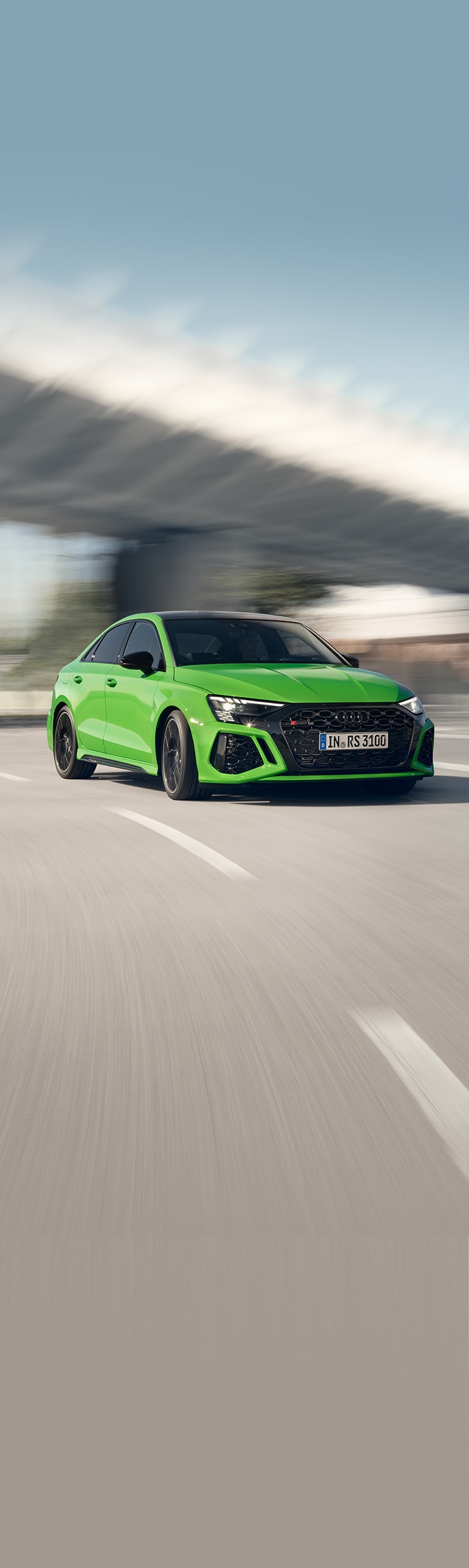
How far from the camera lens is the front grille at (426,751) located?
1088 centimetres

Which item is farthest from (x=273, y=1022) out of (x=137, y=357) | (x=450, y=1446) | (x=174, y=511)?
(x=174, y=511)

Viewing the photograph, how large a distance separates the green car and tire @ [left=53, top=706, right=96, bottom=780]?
554 mm

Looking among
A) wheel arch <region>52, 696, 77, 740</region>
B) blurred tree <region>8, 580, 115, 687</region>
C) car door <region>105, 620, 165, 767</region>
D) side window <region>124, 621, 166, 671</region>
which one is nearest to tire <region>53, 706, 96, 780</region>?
wheel arch <region>52, 696, 77, 740</region>

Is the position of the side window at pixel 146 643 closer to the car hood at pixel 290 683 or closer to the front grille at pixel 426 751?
the car hood at pixel 290 683

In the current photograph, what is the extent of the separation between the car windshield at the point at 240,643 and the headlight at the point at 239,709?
3.03 feet

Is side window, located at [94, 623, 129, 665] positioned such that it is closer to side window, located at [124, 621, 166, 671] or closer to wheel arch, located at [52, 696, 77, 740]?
side window, located at [124, 621, 166, 671]

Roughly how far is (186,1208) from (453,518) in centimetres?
3353

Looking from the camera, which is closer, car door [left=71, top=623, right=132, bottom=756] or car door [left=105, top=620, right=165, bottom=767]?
car door [left=105, top=620, right=165, bottom=767]

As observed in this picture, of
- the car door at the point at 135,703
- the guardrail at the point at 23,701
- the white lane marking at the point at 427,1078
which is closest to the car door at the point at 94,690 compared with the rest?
the car door at the point at 135,703

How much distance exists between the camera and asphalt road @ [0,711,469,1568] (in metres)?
2.05

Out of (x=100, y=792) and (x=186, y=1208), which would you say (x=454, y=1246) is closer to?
(x=186, y=1208)

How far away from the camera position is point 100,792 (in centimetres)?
1224

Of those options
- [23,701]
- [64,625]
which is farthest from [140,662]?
[64,625]

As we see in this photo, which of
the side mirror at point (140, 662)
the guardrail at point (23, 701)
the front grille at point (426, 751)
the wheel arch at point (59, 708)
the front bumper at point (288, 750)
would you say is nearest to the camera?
the front bumper at point (288, 750)
